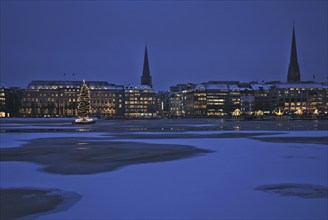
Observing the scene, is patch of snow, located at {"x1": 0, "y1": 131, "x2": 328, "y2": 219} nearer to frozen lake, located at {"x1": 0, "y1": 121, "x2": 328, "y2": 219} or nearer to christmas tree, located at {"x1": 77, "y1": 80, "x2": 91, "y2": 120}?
frozen lake, located at {"x1": 0, "y1": 121, "x2": 328, "y2": 219}

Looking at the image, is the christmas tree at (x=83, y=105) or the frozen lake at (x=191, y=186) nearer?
the frozen lake at (x=191, y=186)

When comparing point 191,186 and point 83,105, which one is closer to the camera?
point 191,186

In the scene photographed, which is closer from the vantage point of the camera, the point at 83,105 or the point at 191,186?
the point at 191,186

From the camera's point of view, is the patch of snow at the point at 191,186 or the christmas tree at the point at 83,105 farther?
the christmas tree at the point at 83,105

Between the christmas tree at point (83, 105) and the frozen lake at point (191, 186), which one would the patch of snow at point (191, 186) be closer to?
the frozen lake at point (191, 186)

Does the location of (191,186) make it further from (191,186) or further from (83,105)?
(83,105)

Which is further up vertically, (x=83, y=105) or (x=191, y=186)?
(x=83, y=105)

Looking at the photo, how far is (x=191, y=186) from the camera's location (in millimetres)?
12398

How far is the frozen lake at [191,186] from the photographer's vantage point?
9.47 metres

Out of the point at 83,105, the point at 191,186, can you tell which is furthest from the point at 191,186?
the point at 83,105

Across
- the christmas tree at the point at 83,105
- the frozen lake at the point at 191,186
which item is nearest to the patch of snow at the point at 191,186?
the frozen lake at the point at 191,186

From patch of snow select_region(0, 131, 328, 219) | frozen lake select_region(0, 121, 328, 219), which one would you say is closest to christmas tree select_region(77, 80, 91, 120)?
frozen lake select_region(0, 121, 328, 219)

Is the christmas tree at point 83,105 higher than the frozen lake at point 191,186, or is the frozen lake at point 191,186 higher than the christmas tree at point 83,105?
the christmas tree at point 83,105

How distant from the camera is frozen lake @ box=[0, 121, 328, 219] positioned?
31.1 ft
